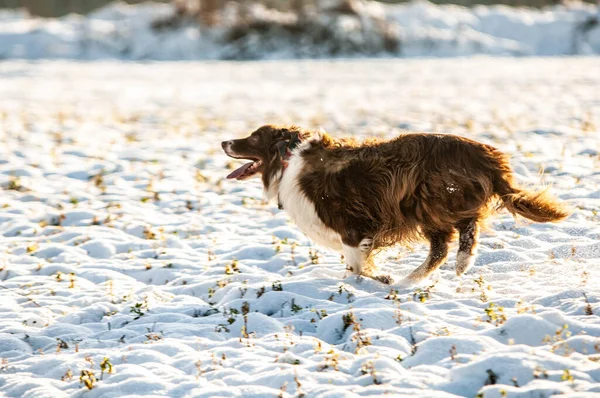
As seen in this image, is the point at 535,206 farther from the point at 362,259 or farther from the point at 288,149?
the point at 288,149

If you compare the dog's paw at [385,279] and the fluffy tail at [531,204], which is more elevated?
the fluffy tail at [531,204]

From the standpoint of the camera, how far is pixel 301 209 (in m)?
5.55

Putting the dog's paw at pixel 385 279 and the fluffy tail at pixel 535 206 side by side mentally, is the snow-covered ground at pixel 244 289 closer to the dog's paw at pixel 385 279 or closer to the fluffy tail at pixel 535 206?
the dog's paw at pixel 385 279

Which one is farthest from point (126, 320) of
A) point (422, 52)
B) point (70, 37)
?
point (70, 37)

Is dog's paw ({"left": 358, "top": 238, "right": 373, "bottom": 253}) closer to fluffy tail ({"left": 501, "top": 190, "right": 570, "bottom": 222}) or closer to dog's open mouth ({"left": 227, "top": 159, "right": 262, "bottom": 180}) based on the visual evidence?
fluffy tail ({"left": 501, "top": 190, "right": 570, "bottom": 222})

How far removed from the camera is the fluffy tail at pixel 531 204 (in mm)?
5125

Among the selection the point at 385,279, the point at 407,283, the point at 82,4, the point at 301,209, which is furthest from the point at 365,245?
the point at 82,4

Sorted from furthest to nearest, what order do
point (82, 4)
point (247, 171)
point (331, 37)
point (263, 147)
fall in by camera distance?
point (82, 4), point (331, 37), point (247, 171), point (263, 147)

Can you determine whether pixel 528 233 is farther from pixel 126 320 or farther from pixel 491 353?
pixel 126 320

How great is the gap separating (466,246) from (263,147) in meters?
1.93

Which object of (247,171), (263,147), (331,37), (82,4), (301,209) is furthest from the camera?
(82,4)

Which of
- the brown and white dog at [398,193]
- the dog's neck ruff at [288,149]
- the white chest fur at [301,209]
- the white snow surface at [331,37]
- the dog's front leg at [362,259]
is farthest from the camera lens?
the white snow surface at [331,37]

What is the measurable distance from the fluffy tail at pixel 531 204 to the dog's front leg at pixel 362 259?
1.09 metres

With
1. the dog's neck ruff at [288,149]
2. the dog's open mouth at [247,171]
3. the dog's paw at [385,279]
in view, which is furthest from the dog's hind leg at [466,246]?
the dog's open mouth at [247,171]
